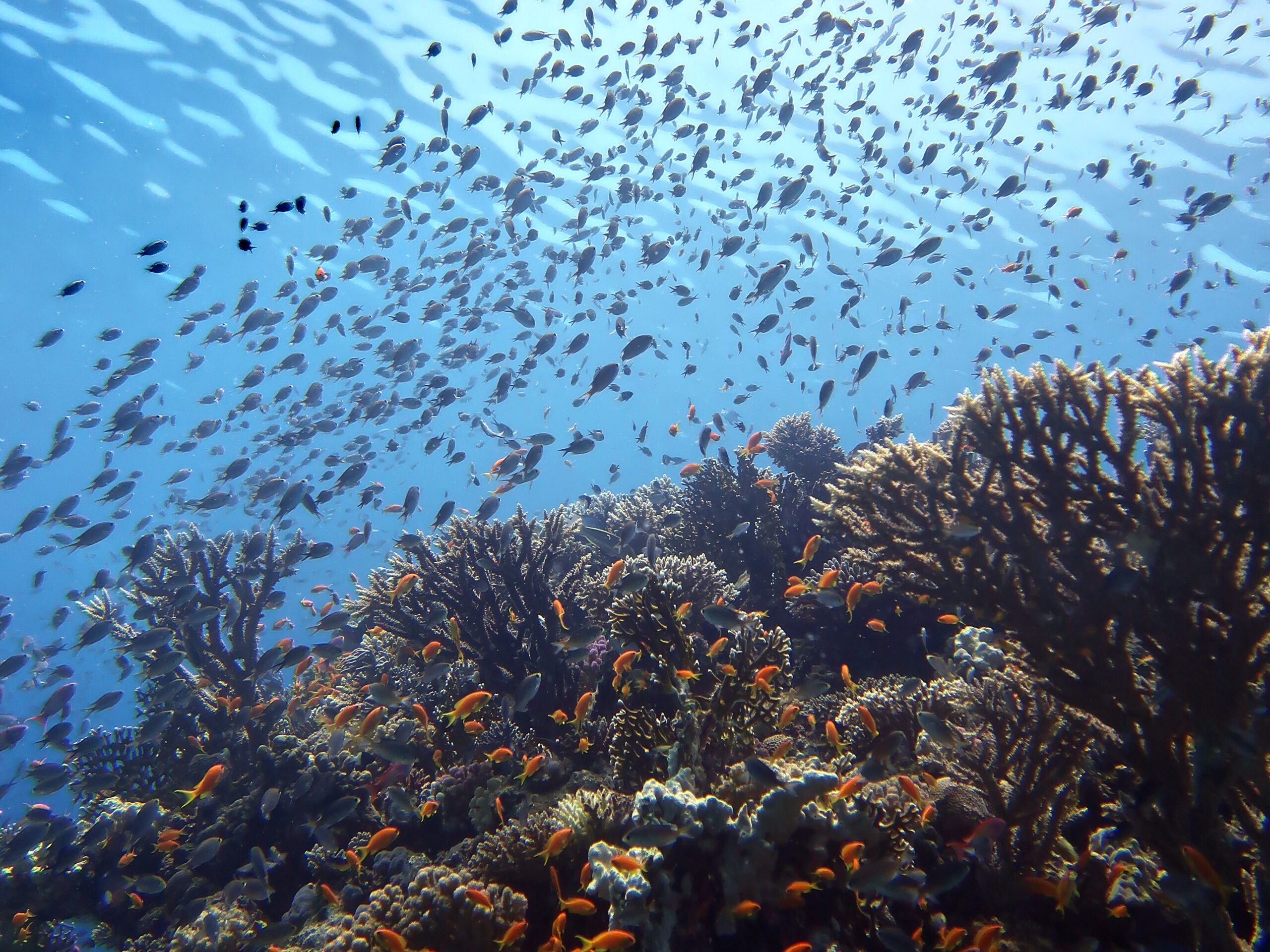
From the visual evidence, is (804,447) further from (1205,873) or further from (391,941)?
(391,941)

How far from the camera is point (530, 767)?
4312mm

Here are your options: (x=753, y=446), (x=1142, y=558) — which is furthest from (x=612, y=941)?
(x=753, y=446)

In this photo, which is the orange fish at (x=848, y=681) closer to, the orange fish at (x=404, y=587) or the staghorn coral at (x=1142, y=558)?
the staghorn coral at (x=1142, y=558)

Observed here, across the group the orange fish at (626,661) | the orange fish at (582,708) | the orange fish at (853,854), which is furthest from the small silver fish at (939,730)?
the orange fish at (582,708)

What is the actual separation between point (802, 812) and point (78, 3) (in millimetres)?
28660

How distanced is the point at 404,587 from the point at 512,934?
12.9 feet

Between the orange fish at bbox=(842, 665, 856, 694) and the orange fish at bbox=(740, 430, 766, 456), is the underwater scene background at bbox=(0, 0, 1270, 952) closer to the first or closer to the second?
the orange fish at bbox=(842, 665, 856, 694)

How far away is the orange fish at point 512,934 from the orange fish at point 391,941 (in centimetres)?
51

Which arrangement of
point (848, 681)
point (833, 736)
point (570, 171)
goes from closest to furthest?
point (833, 736)
point (848, 681)
point (570, 171)

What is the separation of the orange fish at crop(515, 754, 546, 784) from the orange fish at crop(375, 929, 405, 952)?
4.33 ft

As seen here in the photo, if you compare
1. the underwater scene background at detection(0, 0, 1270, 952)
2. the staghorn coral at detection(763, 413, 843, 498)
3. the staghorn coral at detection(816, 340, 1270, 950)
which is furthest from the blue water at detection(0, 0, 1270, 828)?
the staghorn coral at detection(763, 413, 843, 498)

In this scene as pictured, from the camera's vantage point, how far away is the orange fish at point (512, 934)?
3102 mm

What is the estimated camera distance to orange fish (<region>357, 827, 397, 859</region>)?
4.40 metres

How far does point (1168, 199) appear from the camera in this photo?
2547 cm
